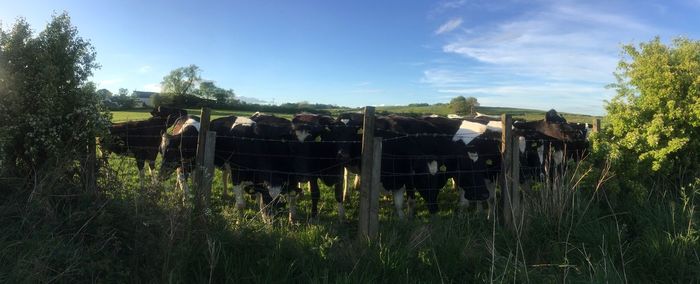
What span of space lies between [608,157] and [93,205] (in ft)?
21.6

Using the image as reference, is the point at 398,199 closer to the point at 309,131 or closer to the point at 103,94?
the point at 309,131

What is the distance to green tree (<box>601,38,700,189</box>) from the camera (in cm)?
696

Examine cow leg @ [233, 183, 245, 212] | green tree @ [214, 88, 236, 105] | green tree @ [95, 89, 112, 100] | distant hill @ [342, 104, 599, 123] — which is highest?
green tree @ [214, 88, 236, 105]

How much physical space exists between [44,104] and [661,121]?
25.7 feet

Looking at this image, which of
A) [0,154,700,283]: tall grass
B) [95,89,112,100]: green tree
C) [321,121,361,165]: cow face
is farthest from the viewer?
[321,121,361,165]: cow face

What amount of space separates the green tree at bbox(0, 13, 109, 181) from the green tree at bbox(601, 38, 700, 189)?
6.82 meters

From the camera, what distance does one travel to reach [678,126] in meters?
7.20

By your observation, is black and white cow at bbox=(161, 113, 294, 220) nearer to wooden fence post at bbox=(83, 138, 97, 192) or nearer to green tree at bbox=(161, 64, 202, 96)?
wooden fence post at bbox=(83, 138, 97, 192)

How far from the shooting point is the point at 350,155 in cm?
763

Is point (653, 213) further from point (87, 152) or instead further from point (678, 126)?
point (87, 152)

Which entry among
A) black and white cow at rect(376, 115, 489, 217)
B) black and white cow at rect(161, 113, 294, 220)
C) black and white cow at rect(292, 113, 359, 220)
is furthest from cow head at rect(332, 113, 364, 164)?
black and white cow at rect(161, 113, 294, 220)

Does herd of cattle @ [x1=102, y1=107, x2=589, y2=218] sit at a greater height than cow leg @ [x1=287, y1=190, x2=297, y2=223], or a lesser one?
greater

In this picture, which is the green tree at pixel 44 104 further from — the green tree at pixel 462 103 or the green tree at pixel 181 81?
the green tree at pixel 181 81

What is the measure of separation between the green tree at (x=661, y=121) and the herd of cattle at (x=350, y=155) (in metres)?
0.91
